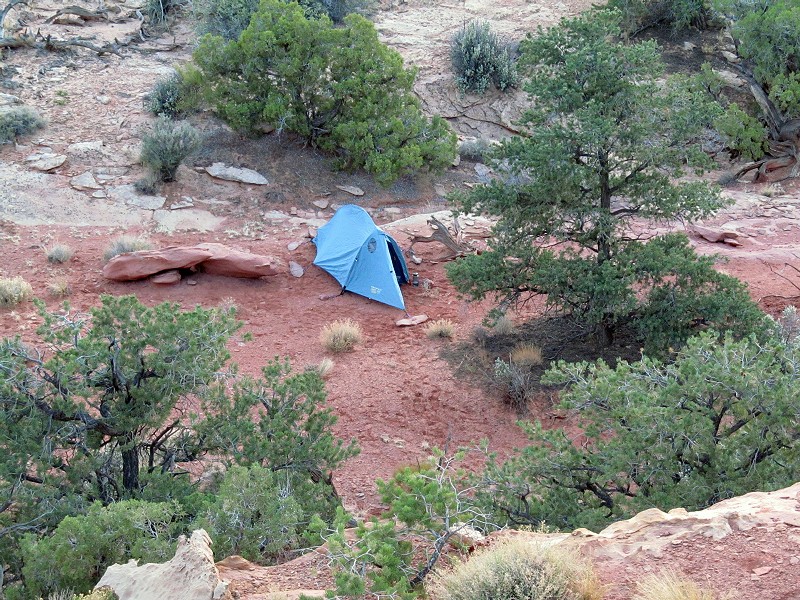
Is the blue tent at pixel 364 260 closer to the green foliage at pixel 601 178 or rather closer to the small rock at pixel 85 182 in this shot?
the green foliage at pixel 601 178

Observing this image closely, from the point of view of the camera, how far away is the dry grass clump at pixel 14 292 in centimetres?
1166

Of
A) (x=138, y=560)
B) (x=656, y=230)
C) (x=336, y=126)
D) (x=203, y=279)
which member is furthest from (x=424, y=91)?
(x=138, y=560)

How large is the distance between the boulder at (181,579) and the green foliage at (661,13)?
1870cm

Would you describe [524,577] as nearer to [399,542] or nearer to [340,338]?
[399,542]

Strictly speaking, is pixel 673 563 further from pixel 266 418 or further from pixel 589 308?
pixel 589 308

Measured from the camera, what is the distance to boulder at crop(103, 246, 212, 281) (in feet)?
40.8

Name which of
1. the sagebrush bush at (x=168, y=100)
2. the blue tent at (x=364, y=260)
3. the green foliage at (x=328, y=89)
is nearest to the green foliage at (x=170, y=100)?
the sagebrush bush at (x=168, y=100)

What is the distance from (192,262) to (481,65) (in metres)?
8.99

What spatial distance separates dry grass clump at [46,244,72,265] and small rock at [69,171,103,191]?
2.04m

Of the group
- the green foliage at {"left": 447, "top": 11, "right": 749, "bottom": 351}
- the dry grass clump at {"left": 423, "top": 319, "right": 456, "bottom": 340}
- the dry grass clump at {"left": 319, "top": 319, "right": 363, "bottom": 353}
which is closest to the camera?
the green foliage at {"left": 447, "top": 11, "right": 749, "bottom": 351}

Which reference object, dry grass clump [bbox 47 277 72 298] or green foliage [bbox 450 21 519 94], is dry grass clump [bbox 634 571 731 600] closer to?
dry grass clump [bbox 47 277 72 298]

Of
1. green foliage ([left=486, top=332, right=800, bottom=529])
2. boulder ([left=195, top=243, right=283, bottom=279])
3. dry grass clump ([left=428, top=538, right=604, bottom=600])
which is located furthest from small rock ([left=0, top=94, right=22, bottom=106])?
dry grass clump ([left=428, top=538, right=604, bottom=600])

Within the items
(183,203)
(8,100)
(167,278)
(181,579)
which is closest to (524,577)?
(181,579)

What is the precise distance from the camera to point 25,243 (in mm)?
13266
